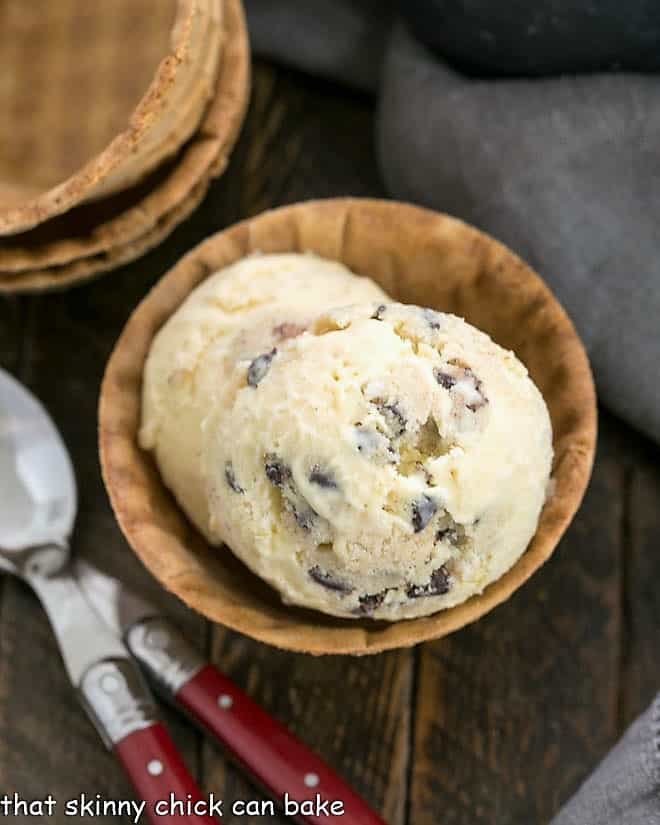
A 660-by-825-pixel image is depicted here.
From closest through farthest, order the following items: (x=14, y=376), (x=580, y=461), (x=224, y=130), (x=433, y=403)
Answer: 1. (x=433, y=403)
2. (x=580, y=461)
3. (x=224, y=130)
4. (x=14, y=376)

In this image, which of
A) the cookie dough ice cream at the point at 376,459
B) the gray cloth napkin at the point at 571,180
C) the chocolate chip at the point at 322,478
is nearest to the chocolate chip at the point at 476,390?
the cookie dough ice cream at the point at 376,459

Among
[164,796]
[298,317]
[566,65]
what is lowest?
[164,796]

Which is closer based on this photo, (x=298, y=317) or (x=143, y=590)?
(x=298, y=317)

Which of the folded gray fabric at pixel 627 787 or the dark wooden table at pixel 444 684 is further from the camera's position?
the dark wooden table at pixel 444 684

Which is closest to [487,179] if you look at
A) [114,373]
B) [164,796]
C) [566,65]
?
[566,65]

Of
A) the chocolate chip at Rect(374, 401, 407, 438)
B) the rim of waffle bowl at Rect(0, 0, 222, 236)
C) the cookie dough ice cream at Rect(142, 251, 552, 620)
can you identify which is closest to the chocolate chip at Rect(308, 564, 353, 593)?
the cookie dough ice cream at Rect(142, 251, 552, 620)

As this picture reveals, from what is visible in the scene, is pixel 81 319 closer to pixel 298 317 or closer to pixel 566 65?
pixel 298 317

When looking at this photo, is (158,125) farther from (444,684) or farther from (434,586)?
(444,684)

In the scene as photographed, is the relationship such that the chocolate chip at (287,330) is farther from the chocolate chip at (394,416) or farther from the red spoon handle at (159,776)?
the red spoon handle at (159,776)
